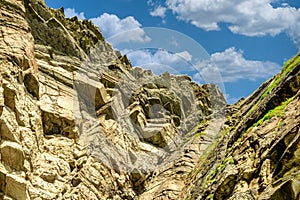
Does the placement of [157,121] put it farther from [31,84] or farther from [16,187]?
[16,187]

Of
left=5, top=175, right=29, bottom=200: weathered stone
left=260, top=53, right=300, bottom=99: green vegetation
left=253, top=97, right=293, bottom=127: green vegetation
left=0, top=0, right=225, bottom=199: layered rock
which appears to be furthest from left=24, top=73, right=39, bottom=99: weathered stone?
left=260, top=53, right=300, bottom=99: green vegetation

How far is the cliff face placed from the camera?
65.2 ft

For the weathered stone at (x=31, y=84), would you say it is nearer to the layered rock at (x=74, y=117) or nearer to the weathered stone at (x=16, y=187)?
the layered rock at (x=74, y=117)

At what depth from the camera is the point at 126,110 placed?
4150 centimetres

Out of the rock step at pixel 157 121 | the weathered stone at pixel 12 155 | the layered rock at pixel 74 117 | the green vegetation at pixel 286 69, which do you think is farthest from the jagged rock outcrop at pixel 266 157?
the rock step at pixel 157 121

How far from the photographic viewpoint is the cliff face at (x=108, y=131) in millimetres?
19875

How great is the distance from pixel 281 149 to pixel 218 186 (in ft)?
16.6

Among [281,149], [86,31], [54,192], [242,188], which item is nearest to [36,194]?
[54,192]

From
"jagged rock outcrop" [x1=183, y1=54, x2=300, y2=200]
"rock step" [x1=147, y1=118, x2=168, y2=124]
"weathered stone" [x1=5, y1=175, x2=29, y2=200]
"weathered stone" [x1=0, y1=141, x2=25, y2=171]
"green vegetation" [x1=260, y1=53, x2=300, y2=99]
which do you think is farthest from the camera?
"rock step" [x1=147, y1=118, x2=168, y2=124]

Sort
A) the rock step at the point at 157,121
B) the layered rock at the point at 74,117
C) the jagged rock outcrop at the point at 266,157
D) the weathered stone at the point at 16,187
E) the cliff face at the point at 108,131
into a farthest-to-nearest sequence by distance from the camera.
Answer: the rock step at the point at 157,121
the layered rock at the point at 74,117
the weathered stone at the point at 16,187
the cliff face at the point at 108,131
the jagged rock outcrop at the point at 266,157

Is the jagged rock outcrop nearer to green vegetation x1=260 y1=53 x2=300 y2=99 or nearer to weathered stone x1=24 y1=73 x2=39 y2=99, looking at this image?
green vegetation x1=260 y1=53 x2=300 y2=99

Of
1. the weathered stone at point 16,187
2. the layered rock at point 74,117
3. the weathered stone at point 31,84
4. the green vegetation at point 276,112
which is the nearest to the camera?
the green vegetation at point 276,112

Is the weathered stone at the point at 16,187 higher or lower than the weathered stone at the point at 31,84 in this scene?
lower

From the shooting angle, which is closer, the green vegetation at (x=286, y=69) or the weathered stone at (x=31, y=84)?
the green vegetation at (x=286, y=69)
